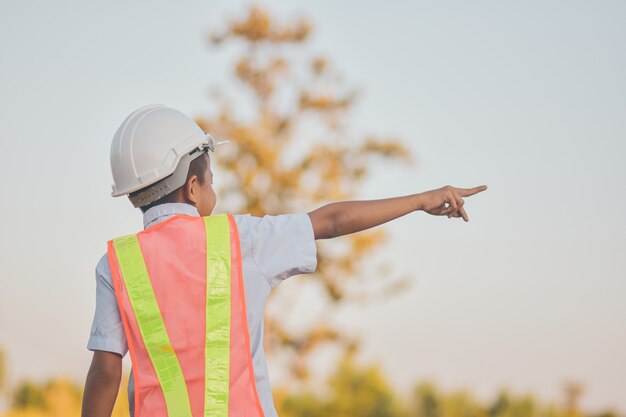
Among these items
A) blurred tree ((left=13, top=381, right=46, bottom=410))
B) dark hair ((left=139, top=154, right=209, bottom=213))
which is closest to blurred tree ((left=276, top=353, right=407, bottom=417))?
blurred tree ((left=13, top=381, right=46, bottom=410))

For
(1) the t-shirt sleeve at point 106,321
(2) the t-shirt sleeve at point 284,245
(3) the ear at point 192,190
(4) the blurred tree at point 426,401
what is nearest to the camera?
(2) the t-shirt sleeve at point 284,245

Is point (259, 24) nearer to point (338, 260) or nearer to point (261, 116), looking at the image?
point (261, 116)

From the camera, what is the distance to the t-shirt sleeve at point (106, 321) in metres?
3.27

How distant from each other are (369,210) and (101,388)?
113 cm

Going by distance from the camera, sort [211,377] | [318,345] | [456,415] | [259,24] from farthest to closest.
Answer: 1. [259,24]
2. [318,345]
3. [456,415]
4. [211,377]

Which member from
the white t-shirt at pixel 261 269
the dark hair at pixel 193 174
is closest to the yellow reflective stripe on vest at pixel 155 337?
the white t-shirt at pixel 261 269

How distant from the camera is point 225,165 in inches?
573

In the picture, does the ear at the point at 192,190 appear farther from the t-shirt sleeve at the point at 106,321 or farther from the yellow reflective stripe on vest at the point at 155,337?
the t-shirt sleeve at the point at 106,321

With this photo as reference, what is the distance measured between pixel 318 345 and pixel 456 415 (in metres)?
3.71

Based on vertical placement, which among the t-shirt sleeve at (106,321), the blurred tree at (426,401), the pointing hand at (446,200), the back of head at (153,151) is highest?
the back of head at (153,151)

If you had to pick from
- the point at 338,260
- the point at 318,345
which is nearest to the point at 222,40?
the point at 338,260

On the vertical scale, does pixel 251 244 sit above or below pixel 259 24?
below

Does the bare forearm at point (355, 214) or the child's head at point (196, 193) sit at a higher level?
the child's head at point (196, 193)

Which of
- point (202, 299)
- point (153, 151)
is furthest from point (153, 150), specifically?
point (202, 299)
